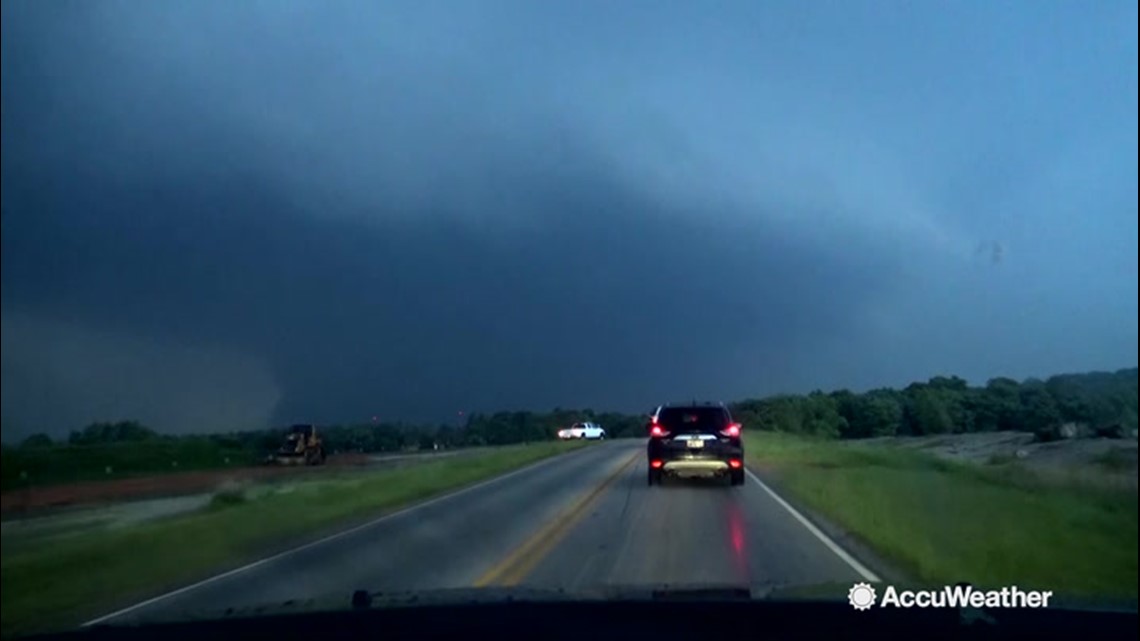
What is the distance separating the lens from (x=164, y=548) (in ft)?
69.1

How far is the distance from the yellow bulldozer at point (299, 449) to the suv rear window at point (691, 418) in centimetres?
2493

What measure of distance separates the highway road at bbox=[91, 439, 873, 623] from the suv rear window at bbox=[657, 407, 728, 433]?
1.35 metres

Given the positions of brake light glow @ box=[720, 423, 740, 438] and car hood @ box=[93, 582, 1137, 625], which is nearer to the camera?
car hood @ box=[93, 582, 1137, 625]

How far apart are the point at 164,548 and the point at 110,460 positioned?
26.8m

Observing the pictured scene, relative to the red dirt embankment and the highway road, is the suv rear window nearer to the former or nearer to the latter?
the highway road

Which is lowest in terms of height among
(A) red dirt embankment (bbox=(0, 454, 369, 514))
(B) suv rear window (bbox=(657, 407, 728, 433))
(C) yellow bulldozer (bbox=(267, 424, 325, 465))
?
(A) red dirt embankment (bbox=(0, 454, 369, 514))

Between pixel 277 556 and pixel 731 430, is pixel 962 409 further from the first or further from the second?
pixel 731 430

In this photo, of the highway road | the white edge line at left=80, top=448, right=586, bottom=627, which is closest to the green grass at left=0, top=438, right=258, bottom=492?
the white edge line at left=80, top=448, right=586, bottom=627

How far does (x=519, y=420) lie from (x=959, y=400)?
4033 centimetres

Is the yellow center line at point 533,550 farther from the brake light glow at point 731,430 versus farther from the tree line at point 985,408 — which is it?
the tree line at point 985,408

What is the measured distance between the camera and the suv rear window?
29.7 metres

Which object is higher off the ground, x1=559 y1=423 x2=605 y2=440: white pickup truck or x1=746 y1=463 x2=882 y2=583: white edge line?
x1=559 y1=423 x2=605 y2=440: white pickup truck

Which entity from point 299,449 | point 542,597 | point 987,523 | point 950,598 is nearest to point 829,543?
point 987,523

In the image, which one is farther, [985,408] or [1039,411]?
[985,408]
